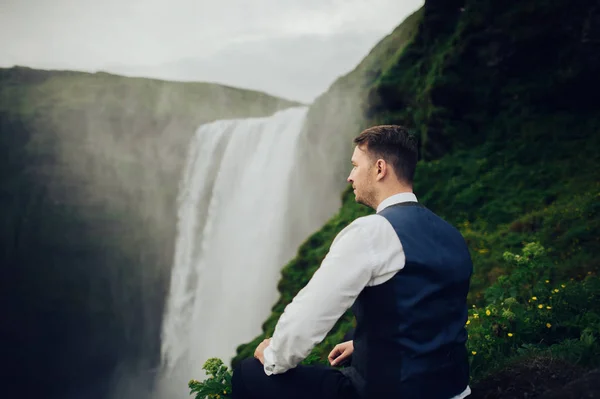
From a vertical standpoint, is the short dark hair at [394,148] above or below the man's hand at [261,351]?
above

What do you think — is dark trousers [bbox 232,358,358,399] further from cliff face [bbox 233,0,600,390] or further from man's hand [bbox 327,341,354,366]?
cliff face [bbox 233,0,600,390]

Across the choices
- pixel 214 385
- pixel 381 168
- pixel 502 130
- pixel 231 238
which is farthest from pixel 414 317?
pixel 231 238

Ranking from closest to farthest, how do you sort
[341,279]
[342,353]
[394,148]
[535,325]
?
[341,279], [394,148], [342,353], [535,325]

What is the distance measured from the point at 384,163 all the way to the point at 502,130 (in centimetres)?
1069

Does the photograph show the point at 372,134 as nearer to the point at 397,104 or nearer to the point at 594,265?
the point at 594,265

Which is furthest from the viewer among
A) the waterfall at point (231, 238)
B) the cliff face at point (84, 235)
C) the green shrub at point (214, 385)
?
the cliff face at point (84, 235)

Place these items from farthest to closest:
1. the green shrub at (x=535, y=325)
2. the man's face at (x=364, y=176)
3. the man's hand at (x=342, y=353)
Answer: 1. the green shrub at (x=535, y=325)
2. the man's hand at (x=342, y=353)
3. the man's face at (x=364, y=176)

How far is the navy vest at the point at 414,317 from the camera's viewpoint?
1602mm

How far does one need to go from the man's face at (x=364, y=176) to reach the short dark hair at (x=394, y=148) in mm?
39

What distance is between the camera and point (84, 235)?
30.3 metres

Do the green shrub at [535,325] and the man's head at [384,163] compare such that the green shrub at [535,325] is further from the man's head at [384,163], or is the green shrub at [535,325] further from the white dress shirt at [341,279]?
the white dress shirt at [341,279]

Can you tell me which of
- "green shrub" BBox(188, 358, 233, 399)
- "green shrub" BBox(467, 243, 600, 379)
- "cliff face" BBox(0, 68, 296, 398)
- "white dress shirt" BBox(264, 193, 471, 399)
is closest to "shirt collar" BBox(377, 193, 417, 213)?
"white dress shirt" BBox(264, 193, 471, 399)

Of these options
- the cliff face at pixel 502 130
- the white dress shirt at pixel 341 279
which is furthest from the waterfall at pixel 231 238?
the white dress shirt at pixel 341 279

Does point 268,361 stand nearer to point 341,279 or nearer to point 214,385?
point 341,279
